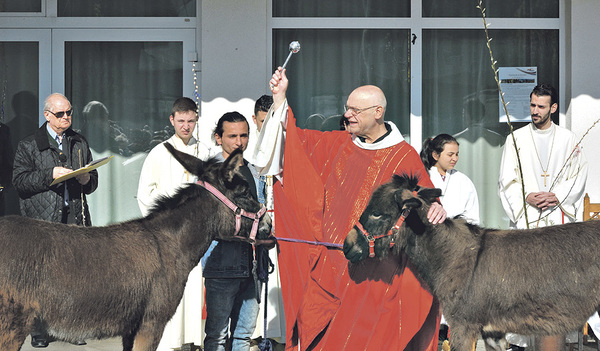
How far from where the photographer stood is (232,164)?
6211 millimetres

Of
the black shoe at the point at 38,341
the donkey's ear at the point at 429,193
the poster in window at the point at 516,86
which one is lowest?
the black shoe at the point at 38,341

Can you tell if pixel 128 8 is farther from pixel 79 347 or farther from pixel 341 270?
pixel 341 270

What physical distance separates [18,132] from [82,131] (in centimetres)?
72

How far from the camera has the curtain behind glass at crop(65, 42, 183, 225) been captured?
9.98 m

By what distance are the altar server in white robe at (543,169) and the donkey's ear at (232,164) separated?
10.2 feet

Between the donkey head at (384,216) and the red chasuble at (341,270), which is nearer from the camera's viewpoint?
the donkey head at (384,216)

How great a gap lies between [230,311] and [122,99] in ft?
14.2

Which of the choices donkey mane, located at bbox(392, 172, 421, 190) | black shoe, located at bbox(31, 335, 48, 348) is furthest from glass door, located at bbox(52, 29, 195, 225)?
donkey mane, located at bbox(392, 172, 421, 190)

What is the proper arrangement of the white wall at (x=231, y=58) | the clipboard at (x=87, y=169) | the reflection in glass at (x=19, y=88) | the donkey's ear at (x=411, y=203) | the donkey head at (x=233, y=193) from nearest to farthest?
the donkey's ear at (x=411, y=203)
the donkey head at (x=233, y=193)
the clipboard at (x=87, y=169)
the white wall at (x=231, y=58)
the reflection in glass at (x=19, y=88)

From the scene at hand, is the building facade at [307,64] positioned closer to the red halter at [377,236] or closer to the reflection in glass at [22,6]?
the reflection in glass at [22,6]

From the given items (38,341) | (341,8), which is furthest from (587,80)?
(38,341)

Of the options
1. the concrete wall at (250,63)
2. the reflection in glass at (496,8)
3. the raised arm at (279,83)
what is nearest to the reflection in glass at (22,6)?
the concrete wall at (250,63)

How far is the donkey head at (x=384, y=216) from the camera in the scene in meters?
5.79

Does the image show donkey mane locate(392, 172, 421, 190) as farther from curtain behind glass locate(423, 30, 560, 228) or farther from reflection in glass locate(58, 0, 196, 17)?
reflection in glass locate(58, 0, 196, 17)
